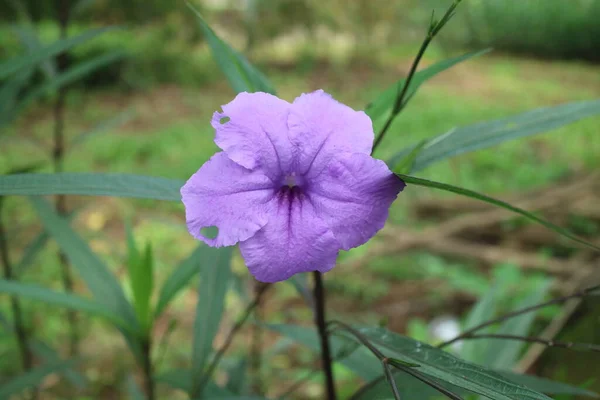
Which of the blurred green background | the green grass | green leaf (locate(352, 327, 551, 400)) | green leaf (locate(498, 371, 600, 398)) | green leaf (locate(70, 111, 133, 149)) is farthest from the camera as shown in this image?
the green grass

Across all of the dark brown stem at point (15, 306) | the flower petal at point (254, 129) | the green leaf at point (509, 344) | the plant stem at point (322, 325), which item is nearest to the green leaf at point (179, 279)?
the plant stem at point (322, 325)

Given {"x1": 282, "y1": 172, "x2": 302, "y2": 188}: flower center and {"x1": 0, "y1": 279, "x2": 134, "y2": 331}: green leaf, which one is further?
{"x1": 0, "y1": 279, "x2": 134, "y2": 331}: green leaf

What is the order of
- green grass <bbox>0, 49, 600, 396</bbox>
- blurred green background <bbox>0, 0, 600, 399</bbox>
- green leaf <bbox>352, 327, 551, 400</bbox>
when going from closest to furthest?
green leaf <bbox>352, 327, 551, 400</bbox>
blurred green background <bbox>0, 0, 600, 399</bbox>
green grass <bbox>0, 49, 600, 396</bbox>

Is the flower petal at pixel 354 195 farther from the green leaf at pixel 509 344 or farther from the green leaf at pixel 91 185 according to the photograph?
the green leaf at pixel 509 344

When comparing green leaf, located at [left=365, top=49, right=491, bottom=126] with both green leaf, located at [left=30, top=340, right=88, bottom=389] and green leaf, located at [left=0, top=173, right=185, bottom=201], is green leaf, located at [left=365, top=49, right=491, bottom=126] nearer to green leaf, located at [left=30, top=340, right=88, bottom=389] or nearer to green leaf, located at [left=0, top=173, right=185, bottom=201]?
green leaf, located at [left=0, top=173, right=185, bottom=201]

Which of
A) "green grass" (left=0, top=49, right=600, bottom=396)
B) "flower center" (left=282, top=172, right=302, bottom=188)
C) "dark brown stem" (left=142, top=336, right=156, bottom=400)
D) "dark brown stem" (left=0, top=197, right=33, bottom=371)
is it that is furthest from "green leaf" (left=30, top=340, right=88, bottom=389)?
"flower center" (left=282, top=172, right=302, bottom=188)

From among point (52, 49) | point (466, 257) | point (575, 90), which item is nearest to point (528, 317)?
point (52, 49)

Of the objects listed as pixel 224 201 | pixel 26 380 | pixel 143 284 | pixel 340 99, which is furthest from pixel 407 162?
pixel 340 99
